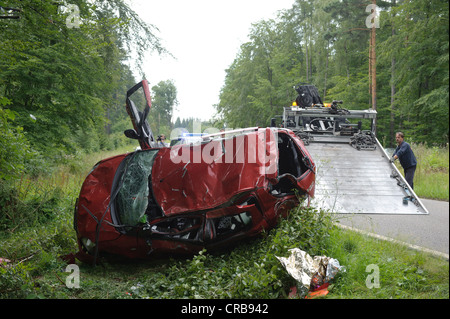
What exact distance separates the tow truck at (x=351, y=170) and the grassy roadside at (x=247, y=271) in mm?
936

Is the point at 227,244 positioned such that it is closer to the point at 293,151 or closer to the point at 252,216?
the point at 252,216

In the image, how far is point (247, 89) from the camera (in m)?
32.8

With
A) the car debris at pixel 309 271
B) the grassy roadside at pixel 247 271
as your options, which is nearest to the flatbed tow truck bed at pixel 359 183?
the grassy roadside at pixel 247 271

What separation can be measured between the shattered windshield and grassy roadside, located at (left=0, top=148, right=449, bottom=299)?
74 centimetres

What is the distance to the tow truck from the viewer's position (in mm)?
5750

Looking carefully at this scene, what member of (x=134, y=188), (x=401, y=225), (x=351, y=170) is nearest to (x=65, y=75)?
(x=134, y=188)

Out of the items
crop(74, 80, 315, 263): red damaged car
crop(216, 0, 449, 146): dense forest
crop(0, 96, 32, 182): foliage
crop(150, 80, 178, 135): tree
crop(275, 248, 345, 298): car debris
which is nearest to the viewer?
crop(275, 248, 345, 298): car debris

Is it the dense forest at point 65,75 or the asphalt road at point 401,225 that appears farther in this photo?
the dense forest at point 65,75

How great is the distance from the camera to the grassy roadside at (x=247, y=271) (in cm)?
316

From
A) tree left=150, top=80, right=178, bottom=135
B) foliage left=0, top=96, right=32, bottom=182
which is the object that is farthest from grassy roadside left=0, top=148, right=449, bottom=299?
tree left=150, top=80, right=178, bottom=135

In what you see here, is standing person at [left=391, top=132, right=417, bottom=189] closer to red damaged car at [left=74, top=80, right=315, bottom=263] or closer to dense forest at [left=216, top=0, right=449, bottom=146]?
red damaged car at [left=74, top=80, right=315, bottom=263]

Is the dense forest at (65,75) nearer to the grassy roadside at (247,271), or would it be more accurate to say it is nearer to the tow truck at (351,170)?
the grassy roadside at (247,271)
